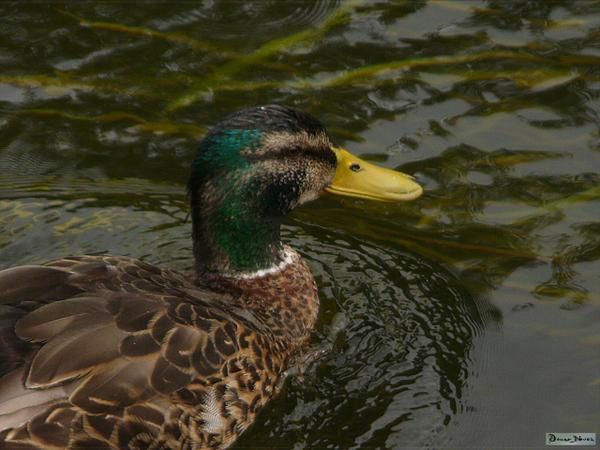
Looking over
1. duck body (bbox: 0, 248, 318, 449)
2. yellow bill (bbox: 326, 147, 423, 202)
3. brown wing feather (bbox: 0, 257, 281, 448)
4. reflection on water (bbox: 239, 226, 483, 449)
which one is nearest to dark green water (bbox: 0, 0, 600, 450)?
reflection on water (bbox: 239, 226, 483, 449)

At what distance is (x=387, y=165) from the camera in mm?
8688

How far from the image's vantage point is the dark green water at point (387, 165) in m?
6.78

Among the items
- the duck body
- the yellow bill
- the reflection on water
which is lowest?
the reflection on water

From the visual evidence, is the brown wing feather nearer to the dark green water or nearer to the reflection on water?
the reflection on water

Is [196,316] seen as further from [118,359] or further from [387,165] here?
[387,165]

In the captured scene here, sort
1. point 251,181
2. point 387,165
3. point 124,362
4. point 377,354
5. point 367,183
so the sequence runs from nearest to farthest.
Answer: point 124,362
point 251,181
point 377,354
point 367,183
point 387,165

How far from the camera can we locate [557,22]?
9.93 meters

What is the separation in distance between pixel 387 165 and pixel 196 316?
2831 millimetres

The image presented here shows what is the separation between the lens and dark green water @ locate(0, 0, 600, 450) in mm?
6777

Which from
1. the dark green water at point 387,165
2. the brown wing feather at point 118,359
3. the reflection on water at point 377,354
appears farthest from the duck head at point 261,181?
the dark green water at point 387,165

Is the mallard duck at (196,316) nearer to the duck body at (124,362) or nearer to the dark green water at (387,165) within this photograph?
the duck body at (124,362)

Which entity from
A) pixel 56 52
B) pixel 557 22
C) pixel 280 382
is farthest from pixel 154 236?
pixel 557 22

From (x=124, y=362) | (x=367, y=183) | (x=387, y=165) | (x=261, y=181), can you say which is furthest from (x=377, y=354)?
(x=387, y=165)

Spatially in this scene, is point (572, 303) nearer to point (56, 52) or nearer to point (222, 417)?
point (222, 417)
